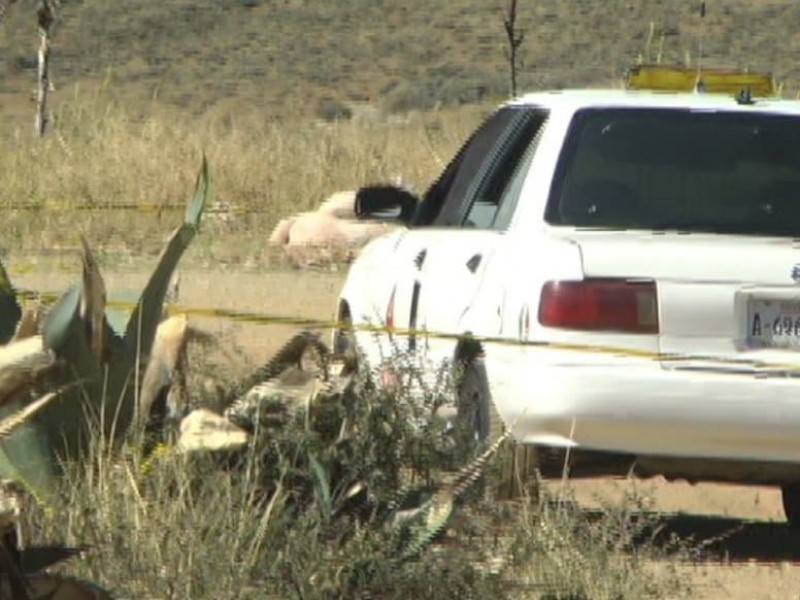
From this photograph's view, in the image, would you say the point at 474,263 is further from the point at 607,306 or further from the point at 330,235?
the point at 330,235

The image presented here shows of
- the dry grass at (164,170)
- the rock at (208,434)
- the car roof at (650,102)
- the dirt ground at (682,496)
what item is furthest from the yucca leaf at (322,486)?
the dry grass at (164,170)

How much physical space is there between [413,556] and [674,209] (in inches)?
102

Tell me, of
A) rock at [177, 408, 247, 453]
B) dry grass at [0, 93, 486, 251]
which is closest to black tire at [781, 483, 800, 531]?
rock at [177, 408, 247, 453]

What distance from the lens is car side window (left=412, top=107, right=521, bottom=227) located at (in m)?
9.90

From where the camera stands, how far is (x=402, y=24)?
57.8 meters

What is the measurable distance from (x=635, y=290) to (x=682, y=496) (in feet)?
8.70

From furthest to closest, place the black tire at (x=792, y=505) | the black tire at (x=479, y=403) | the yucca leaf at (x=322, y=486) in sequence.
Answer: the black tire at (x=792, y=505), the black tire at (x=479, y=403), the yucca leaf at (x=322, y=486)

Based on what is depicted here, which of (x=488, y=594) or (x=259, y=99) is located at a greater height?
(x=488, y=594)

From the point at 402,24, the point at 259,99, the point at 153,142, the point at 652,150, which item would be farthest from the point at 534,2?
the point at 652,150

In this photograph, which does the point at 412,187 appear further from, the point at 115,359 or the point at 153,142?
the point at 115,359

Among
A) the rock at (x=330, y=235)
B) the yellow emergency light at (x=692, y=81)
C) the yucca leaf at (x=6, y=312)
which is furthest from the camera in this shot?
the rock at (x=330, y=235)

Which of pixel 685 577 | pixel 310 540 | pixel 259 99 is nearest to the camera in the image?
pixel 310 540

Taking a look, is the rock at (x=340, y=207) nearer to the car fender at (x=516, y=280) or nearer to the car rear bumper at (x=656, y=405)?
the car fender at (x=516, y=280)

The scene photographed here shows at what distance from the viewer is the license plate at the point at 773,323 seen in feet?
28.1
